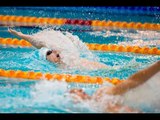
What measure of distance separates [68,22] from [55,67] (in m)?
2.25

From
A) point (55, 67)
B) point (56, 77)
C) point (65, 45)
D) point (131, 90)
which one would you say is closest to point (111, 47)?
point (65, 45)

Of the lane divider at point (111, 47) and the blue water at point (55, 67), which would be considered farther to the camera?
the lane divider at point (111, 47)

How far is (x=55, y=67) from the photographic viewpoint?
12.5 ft

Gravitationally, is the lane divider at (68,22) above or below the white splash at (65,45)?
above

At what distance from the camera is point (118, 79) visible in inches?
141

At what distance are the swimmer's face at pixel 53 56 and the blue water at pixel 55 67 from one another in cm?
11

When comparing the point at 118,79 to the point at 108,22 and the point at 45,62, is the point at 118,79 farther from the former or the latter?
the point at 108,22

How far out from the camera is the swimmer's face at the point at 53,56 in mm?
3646

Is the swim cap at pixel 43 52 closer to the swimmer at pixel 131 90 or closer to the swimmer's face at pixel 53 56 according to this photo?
the swimmer's face at pixel 53 56

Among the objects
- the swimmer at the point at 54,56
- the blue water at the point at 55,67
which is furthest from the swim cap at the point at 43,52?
the blue water at the point at 55,67

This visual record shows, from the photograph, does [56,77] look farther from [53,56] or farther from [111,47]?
[111,47]

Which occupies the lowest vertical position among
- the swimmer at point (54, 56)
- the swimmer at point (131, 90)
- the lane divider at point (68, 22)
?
the swimmer at point (131, 90)
